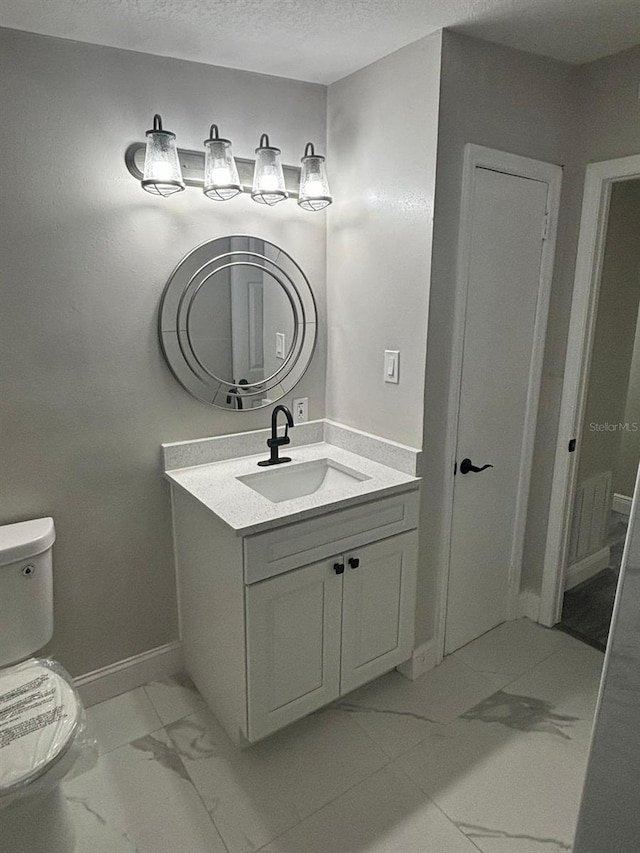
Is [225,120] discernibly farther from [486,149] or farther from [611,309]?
[611,309]

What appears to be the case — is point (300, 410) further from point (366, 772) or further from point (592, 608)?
point (592, 608)

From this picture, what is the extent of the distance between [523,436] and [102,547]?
1.77m

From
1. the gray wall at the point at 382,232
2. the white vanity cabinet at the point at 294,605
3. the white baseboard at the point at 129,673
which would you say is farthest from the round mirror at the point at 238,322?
the white baseboard at the point at 129,673

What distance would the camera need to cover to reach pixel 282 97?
83.3 inches

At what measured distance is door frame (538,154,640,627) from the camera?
2.17 metres

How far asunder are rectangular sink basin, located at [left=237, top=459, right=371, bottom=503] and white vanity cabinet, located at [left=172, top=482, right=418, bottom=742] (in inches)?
10.5

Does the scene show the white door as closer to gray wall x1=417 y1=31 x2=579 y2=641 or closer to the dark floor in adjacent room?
gray wall x1=417 y1=31 x2=579 y2=641

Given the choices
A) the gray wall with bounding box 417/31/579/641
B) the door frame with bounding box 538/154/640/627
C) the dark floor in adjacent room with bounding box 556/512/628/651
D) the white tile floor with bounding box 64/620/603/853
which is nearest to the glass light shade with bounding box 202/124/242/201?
the gray wall with bounding box 417/31/579/641

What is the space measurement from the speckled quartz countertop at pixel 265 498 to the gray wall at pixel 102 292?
6.4 inches

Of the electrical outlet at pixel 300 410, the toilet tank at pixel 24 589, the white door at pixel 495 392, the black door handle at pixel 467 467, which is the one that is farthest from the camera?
the electrical outlet at pixel 300 410

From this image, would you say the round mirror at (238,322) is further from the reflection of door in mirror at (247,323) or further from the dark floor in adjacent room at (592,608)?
Answer: the dark floor in adjacent room at (592,608)

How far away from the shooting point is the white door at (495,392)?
207 centimetres

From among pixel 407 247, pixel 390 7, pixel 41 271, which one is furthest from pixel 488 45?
pixel 41 271

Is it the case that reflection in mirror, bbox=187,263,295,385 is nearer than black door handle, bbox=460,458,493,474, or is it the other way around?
reflection in mirror, bbox=187,263,295,385
